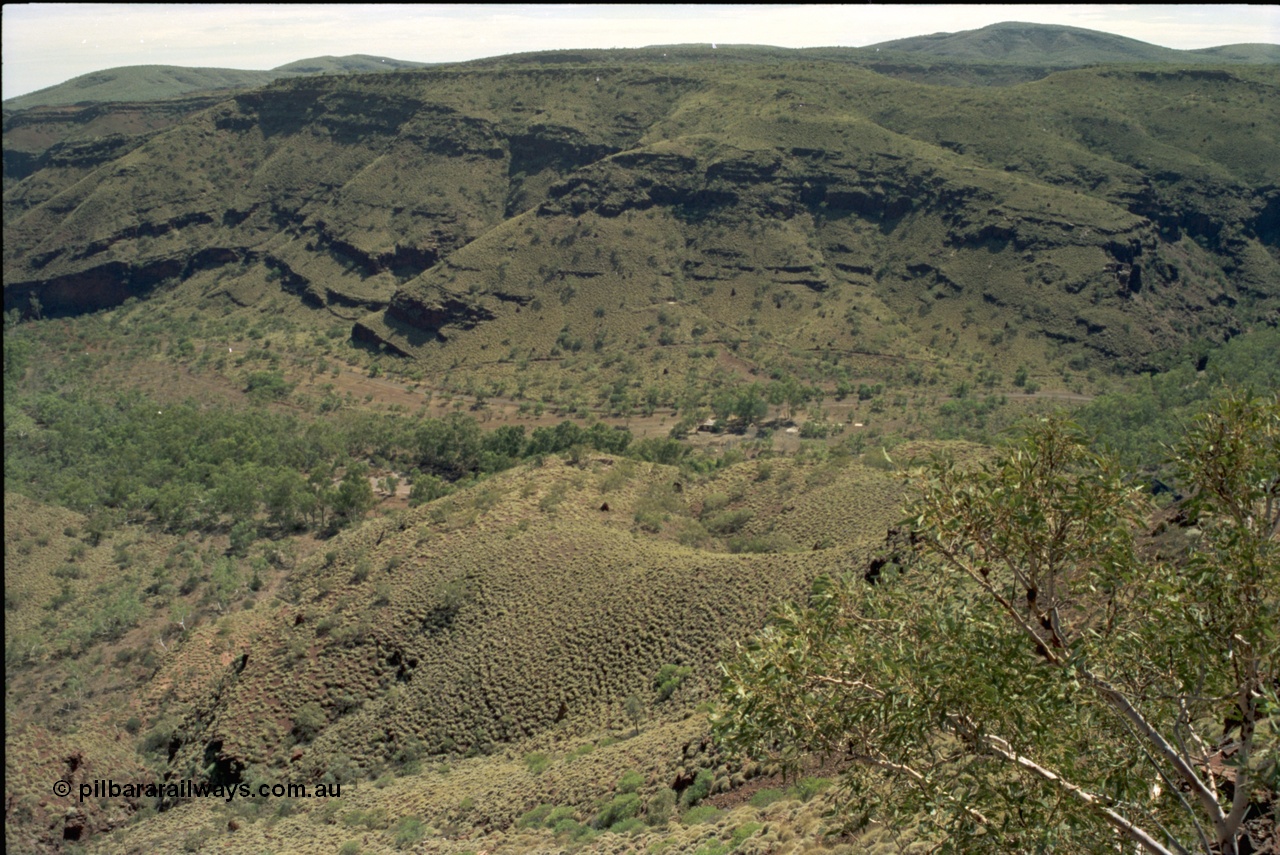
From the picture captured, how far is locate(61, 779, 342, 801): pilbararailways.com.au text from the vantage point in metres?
29.7

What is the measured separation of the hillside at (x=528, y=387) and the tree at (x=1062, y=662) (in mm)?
872

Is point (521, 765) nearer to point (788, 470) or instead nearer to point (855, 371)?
point (788, 470)

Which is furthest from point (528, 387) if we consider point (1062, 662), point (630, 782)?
point (1062, 662)

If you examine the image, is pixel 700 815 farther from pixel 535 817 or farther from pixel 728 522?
pixel 728 522

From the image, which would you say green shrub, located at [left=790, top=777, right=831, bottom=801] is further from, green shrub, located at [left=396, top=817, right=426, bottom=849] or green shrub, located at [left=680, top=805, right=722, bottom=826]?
green shrub, located at [left=396, top=817, right=426, bottom=849]

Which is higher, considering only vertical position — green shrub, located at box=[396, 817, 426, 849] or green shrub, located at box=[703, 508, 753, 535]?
green shrub, located at box=[703, 508, 753, 535]

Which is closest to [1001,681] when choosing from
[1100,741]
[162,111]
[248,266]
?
[1100,741]

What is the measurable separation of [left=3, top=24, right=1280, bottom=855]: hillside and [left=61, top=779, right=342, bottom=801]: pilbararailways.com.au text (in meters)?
0.28

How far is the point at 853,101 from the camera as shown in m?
140

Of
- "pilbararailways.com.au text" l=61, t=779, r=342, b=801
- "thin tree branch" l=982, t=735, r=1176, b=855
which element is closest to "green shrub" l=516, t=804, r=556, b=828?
"pilbararailways.com.au text" l=61, t=779, r=342, b=801

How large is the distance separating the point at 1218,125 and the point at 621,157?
270 ft

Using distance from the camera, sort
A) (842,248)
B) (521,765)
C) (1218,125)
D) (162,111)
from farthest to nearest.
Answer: (162,111), (1218,125), (842,248), (521,765)

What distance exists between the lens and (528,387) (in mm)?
99438

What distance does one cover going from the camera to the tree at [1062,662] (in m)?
8.27
